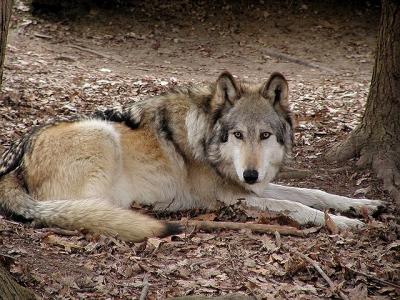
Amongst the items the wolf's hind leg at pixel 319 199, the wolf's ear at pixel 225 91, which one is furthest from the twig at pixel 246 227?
the wolf's ear at pixel 225 91

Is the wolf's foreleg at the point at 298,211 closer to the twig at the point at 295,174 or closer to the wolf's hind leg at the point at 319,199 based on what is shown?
the wolf's hind leg at the point at 319,199

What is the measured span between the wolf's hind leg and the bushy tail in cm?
174

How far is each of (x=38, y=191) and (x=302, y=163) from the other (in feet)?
10.3

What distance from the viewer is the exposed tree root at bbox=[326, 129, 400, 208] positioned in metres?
6.19

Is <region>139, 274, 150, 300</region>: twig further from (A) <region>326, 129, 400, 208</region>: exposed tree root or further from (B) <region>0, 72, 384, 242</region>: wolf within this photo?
(A) <region>326, 129, 400, 208</region>: exposed tree root

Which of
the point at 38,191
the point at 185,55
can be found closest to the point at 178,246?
the point at 38,191

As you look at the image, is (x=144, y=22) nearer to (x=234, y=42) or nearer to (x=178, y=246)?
(x=234, y=42)

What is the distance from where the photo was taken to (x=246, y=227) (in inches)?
192

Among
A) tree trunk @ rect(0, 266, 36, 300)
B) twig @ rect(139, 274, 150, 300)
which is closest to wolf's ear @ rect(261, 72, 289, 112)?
twig @ rect(139, 274, 150, 300)

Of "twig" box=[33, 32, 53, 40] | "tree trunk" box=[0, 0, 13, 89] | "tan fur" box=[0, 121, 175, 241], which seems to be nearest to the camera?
"tree trunk" box=[0, 0, 13, 89]

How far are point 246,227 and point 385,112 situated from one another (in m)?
2.40

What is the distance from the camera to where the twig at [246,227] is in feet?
15.9

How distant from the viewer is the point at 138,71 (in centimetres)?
1152

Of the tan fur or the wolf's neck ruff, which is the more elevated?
the wolf's neck ruff
